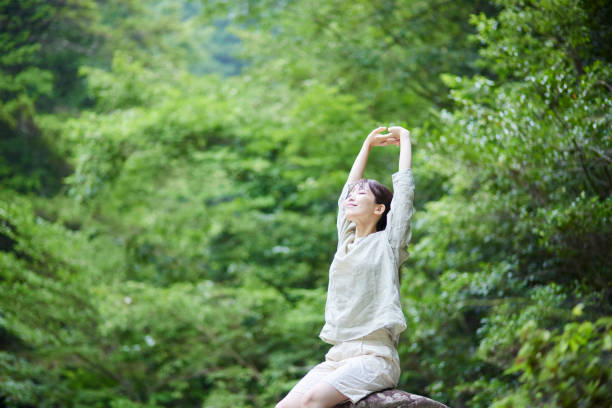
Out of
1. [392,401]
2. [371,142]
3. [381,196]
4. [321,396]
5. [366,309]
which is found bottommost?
[392,401]

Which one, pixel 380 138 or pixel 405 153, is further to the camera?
pixel 380 138

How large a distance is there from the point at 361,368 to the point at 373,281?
35 cm

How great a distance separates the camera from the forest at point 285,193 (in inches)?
144

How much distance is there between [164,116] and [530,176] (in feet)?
16.9

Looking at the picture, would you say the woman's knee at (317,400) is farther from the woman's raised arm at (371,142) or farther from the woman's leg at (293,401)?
the woman's raised arm at (371,142)

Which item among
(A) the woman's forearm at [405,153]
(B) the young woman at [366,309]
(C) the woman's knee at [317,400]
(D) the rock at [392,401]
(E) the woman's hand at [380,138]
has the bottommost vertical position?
(D) the rock at [392,401]

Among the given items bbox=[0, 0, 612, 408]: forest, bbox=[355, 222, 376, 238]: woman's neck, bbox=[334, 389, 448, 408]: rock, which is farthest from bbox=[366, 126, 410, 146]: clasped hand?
bbox=[0, 0, 612, 408]: forest

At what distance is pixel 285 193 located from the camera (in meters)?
7.73

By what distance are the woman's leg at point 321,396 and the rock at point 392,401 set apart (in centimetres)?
9

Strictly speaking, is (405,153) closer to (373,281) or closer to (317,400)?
(373,281)

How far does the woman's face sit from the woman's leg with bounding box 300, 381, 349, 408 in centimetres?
72

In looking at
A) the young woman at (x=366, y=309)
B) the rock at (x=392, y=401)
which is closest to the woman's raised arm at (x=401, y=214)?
the young woman at (x=366, y=309)

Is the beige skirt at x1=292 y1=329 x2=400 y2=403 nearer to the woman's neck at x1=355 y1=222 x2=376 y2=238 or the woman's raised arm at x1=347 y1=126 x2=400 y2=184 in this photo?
the woman's neck at x1=355 y1=222 x2=376 y2=238

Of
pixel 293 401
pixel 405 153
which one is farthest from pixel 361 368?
pixel 405 153
